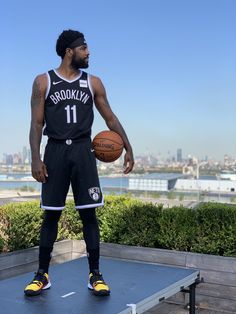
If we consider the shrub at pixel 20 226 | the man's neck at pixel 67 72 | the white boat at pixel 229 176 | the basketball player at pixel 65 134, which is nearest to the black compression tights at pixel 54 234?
the basketball player at pixel 65 134

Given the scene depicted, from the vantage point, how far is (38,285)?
3688 mm

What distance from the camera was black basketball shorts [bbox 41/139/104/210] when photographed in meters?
3.55

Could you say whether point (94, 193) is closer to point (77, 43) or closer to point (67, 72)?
point (67, 72)

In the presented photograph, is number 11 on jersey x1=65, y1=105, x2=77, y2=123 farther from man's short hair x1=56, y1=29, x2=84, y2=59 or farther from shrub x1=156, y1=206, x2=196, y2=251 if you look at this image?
shrub x1=156, y1=206, x2=196, y2=251

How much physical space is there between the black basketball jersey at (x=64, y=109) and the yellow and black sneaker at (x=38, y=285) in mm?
1184

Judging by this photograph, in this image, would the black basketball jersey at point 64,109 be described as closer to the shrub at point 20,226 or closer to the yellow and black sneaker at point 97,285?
the yellow and black sneaker at point 97,285

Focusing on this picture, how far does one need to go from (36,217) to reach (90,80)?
2933 millimetres

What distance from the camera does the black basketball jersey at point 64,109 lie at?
3533 mm

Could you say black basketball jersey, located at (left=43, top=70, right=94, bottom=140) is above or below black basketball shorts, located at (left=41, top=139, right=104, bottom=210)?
above

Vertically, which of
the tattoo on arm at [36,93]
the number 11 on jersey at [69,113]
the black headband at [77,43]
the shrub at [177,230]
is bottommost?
the shrub at [177,230]

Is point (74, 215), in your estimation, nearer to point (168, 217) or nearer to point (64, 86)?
point (168, 217)

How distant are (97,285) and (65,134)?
50.0 inches

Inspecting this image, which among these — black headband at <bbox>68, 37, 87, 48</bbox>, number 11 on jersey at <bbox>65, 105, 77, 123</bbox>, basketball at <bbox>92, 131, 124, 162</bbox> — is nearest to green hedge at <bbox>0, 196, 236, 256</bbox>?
basketball at <bbox>92, 131, 124, 162</bbox>

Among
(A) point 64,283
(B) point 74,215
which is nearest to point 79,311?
(A) point 64,283
